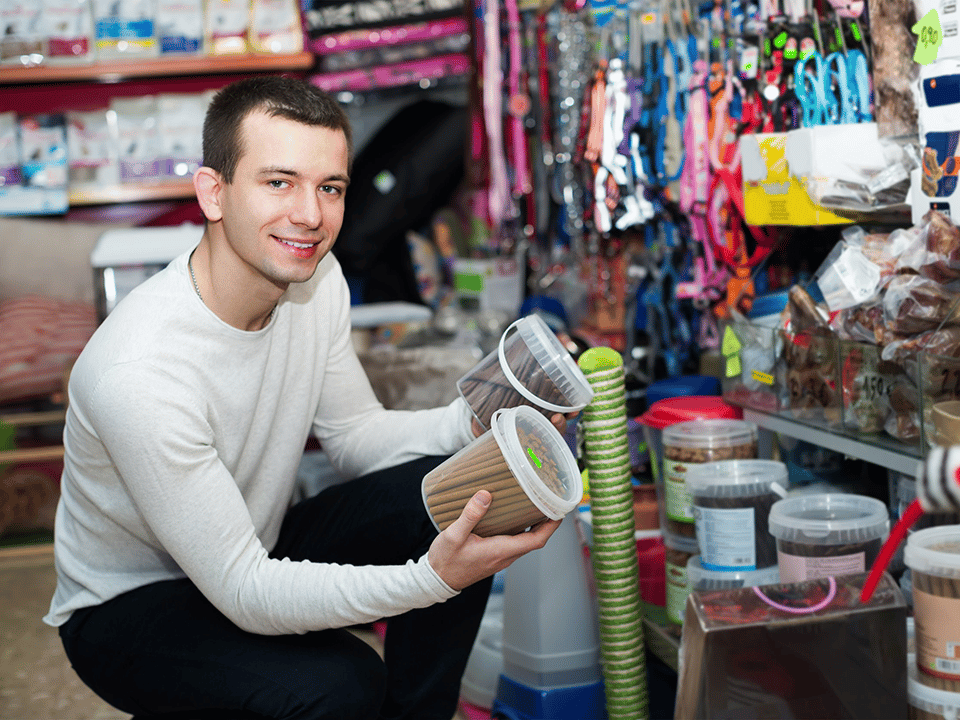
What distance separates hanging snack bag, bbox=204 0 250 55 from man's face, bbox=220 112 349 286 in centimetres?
255

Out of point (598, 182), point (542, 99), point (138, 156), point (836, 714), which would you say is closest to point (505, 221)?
point (542, 99)

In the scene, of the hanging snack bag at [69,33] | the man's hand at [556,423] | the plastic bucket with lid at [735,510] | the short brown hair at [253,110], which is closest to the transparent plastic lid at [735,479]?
the plastic bucket with lid at [735,510]

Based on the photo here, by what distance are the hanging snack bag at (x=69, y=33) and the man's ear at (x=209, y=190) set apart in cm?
255

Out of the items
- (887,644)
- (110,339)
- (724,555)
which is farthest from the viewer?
(724,555)

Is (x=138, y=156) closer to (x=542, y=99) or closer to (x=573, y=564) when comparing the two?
(x=542, y=99)

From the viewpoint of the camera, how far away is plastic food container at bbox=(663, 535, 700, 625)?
185 centimetres

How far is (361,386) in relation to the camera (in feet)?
6.06

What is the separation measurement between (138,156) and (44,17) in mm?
590

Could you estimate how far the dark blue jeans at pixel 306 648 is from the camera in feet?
4.64

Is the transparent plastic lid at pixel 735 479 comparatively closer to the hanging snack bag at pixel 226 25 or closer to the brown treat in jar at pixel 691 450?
A: the brown treat in jar at pixel 691 450

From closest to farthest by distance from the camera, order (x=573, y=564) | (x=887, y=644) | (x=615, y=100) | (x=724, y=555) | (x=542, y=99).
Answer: (x=887, y=644) → (x=724, y=555) → (x=573, y=564) → (x=615, y=100) → (x=542, y=99)

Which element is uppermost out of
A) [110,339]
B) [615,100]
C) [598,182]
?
[615,100]

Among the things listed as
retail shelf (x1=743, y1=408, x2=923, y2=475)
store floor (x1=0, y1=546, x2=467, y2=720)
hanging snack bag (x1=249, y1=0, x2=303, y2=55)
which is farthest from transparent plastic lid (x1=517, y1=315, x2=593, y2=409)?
hanging snack bag (x1=249, y1=0, x2=303, y2=55)

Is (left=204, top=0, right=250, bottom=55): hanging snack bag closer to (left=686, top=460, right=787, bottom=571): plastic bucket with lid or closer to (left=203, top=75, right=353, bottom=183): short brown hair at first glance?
(left=203, top=75, right=353, bottom=183): short brown hair
